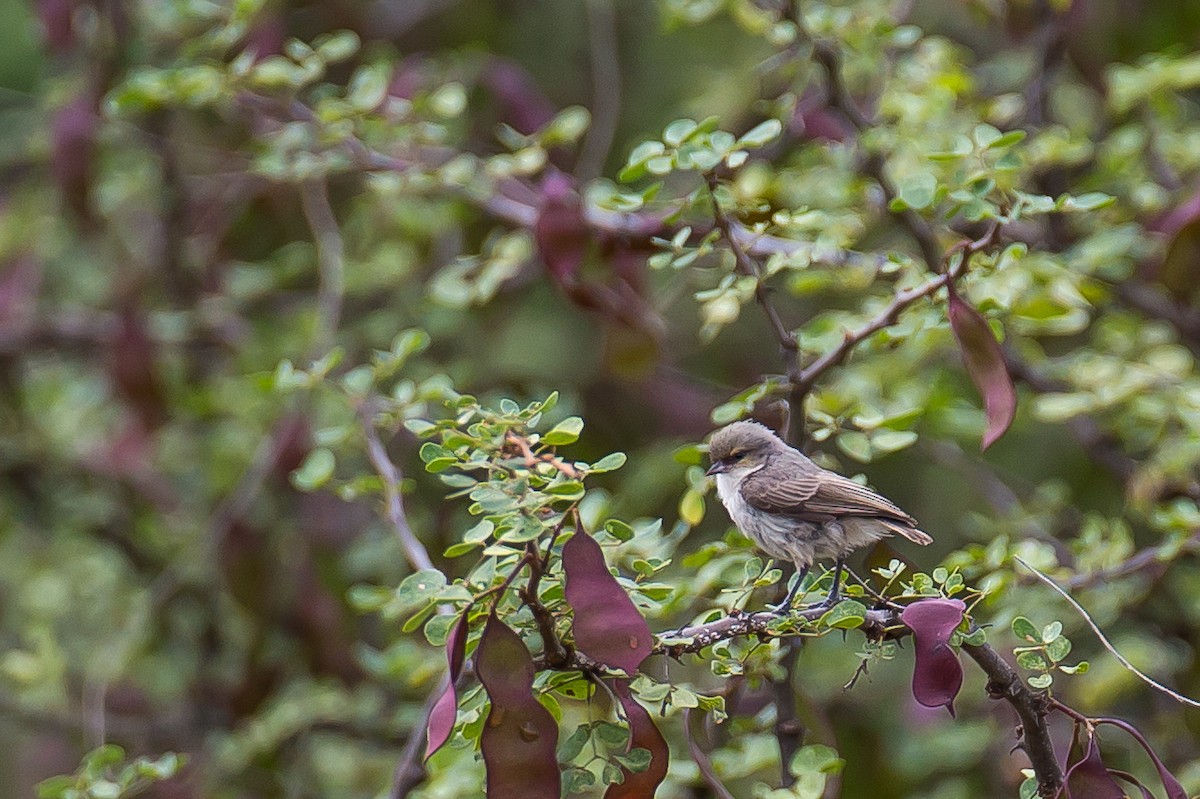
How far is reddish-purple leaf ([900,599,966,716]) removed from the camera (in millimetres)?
1840

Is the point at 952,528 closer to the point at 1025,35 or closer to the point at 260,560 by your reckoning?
the point at 1025,35

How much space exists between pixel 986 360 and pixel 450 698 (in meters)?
1.02

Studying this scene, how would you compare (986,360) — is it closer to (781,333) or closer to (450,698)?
(781,333)

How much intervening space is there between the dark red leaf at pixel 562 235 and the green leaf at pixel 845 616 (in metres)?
1.22

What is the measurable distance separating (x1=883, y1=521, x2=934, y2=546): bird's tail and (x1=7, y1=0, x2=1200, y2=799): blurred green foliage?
140 millimetres

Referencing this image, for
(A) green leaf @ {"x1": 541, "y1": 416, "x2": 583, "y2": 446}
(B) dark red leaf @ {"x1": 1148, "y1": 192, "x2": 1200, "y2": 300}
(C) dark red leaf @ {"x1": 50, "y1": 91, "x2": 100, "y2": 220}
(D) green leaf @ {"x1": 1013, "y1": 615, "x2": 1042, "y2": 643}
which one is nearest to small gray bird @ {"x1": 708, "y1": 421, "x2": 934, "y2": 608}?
(D) green leaf @ {"x1": 1013, "y1": 615, "x2": 1042, "y2": 643}

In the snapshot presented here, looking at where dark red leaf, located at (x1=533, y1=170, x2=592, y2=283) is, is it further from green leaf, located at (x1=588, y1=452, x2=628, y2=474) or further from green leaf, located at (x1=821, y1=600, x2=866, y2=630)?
green leaf, located at (x1=821, y1=600, x2=866, y2=630)

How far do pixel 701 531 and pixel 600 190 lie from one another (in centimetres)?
245

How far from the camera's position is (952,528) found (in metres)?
6.18

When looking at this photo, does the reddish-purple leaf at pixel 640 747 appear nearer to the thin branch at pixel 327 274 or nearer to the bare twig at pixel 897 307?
the bare twig at pixel 897 307

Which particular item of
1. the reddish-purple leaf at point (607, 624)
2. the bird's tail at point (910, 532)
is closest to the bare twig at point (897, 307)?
the bird's tail at point (910, 532)

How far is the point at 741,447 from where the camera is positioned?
278 cm

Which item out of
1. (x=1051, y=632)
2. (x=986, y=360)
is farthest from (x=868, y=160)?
(x=1051, y=632)

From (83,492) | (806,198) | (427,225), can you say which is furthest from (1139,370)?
(83,492)
